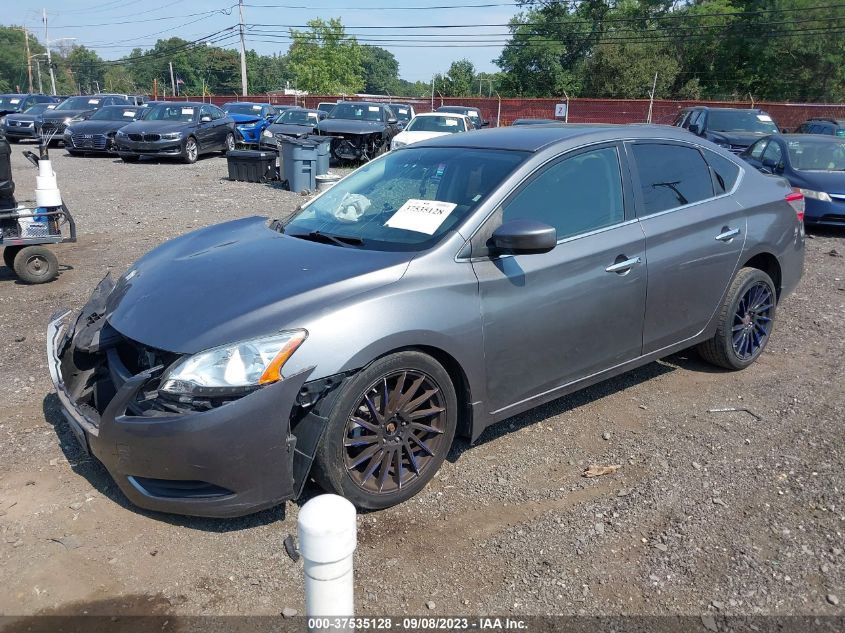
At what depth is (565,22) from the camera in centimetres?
5959

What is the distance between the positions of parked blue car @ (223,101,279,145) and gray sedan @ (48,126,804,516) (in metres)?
18.2

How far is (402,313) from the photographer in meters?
3.22

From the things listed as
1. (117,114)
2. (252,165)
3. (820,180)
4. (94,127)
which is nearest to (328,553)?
(820,180)

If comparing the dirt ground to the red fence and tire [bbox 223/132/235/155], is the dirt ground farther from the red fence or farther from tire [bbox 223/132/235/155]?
the red fence

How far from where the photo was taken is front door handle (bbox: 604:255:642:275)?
399 centimetres

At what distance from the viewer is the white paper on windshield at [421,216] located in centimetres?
369

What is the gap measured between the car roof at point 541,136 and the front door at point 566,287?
128mm

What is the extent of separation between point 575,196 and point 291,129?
1578 centimetres

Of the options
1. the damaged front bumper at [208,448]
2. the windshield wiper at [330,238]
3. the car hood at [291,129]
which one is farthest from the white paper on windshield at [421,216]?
the car hood at [291,129]

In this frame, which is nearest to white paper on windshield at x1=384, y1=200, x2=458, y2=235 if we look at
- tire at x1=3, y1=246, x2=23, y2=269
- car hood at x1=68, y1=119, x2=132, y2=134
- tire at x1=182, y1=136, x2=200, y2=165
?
tire at x1=3, y1=246, x2=23, y2=269

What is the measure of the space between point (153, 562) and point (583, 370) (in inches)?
94.4

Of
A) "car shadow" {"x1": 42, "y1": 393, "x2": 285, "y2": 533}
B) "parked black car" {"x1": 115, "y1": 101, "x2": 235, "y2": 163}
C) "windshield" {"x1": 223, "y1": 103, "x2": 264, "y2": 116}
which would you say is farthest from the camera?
"windshield" {"x1": 223, "y1": 103, "x2": 264, "y2": 116}

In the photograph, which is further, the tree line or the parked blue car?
the tree line

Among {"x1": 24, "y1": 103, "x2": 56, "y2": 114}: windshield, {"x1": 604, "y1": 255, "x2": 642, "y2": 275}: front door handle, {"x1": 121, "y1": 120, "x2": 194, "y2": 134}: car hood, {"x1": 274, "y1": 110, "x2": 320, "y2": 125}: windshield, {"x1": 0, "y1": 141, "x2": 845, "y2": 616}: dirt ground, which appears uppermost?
{"x1": 24, "y1": 103, "x2": 56, "y2": 114}: windshield
